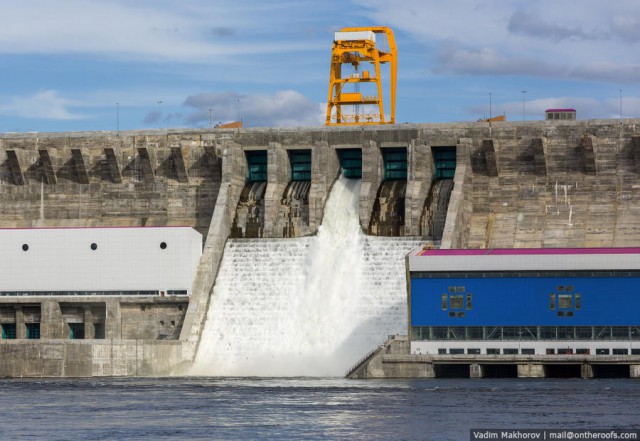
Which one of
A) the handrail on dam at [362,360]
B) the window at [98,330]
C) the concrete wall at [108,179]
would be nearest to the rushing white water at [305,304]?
the handrail on dam at [362,360]

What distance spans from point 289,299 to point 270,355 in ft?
15.9

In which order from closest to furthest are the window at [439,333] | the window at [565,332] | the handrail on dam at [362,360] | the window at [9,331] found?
the window at [565,332] → the window at [439,333] → the handrail on dam at [362,360] → the window at [9,331]

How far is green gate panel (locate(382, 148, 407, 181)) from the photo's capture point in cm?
11100

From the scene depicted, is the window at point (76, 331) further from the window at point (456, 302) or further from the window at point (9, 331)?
the window at point (456, 302)

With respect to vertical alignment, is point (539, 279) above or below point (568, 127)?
below

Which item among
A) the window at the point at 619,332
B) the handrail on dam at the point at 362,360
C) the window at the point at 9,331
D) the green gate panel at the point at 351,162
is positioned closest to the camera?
the window at the point at 619,332

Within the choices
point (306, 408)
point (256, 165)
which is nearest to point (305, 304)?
point (256, 165)

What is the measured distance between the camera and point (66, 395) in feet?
263

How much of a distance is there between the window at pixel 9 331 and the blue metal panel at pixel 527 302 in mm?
32932

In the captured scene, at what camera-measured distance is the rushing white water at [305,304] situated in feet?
320

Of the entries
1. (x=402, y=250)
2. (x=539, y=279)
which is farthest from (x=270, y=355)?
(x=539, y=279)

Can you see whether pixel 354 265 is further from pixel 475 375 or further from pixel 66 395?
pixel 66 395

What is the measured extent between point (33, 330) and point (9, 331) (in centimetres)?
199

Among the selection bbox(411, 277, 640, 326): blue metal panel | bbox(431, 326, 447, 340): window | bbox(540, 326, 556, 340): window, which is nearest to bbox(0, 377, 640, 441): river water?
bbox(540, 326, 556, 340): window
